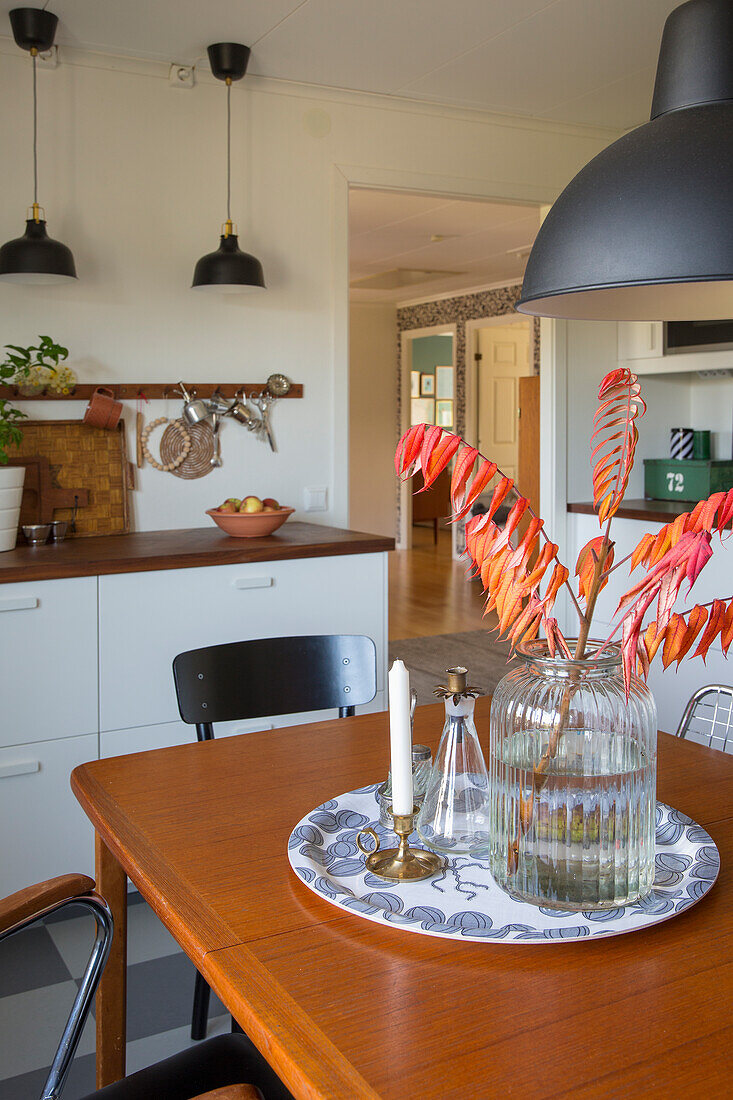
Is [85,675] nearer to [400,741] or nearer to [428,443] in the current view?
[400,741]

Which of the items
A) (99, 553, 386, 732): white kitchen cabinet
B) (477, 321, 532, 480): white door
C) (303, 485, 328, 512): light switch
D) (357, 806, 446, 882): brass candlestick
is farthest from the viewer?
(477, 321, 532, 480): white door

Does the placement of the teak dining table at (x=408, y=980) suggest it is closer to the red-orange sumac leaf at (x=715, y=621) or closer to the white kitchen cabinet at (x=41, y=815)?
the red-orange sumac leaf at (x=715, y=621)

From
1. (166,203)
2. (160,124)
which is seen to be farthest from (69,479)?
(160,124)

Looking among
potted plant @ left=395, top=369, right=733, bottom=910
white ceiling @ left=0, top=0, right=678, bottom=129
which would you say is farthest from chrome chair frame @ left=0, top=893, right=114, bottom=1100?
white ceiling @ left=0, top=0, right=678, bottom=129

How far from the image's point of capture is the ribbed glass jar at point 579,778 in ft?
3.43

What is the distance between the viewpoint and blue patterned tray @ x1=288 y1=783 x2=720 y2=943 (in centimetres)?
103

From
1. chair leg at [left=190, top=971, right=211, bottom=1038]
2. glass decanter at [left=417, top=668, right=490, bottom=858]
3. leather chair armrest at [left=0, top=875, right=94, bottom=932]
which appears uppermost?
glass decanter at [left=417, top=668, right=490, bottom=858]

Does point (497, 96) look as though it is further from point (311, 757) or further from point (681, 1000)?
point (681, 1000)

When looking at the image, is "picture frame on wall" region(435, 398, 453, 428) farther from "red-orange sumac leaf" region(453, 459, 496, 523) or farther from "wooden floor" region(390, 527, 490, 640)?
"red-orange sumac leaf" region(453, 459, 496, 523)

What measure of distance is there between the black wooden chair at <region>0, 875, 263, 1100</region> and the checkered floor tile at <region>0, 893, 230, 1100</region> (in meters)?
0.76

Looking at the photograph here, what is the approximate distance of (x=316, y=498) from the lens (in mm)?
3703

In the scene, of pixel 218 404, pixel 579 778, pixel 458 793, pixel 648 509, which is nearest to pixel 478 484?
pixel 579 778

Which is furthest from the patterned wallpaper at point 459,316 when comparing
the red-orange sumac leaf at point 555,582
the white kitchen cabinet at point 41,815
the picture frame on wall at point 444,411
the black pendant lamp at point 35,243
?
the red-orange sumac leaf at point 555,582

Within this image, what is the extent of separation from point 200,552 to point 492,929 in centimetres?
195
